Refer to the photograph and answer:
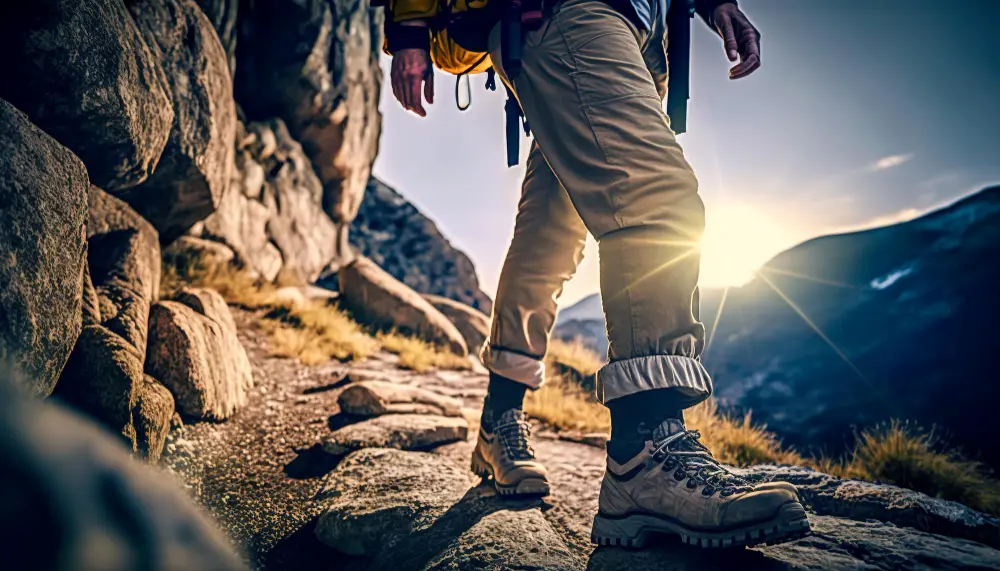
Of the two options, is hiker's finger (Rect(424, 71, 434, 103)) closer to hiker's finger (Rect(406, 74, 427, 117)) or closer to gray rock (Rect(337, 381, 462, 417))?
hiker's finger (Rect(406, 74, 427, 117))

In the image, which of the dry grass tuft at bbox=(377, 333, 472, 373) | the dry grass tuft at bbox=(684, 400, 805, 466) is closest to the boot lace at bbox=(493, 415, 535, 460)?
the dry grass tuft at bbox=(684, 400, 805, 466)

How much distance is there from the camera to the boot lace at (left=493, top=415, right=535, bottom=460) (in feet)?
5.61

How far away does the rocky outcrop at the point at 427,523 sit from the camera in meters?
1.21

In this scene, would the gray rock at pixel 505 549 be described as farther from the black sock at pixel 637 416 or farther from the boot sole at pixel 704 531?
the black sock at pixel 637 416

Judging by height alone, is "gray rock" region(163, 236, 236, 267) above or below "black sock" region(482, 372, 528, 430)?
below

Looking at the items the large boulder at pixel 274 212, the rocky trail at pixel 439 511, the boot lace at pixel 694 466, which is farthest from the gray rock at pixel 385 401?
the large boulder at pixel 274 212

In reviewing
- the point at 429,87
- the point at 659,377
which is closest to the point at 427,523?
the point at 659,377

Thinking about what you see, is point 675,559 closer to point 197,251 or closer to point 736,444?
point 736,444

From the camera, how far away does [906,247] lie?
45.4 feet

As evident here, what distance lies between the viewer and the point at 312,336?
5238mm

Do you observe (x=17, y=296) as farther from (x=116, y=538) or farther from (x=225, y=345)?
(x=225, y=345)

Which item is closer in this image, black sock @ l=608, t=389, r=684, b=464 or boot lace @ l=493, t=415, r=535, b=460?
black sock @ l=608, t=389, r=684, b=464

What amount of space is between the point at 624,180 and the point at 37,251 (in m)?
1.54

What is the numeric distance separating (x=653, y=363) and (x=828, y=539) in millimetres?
602
